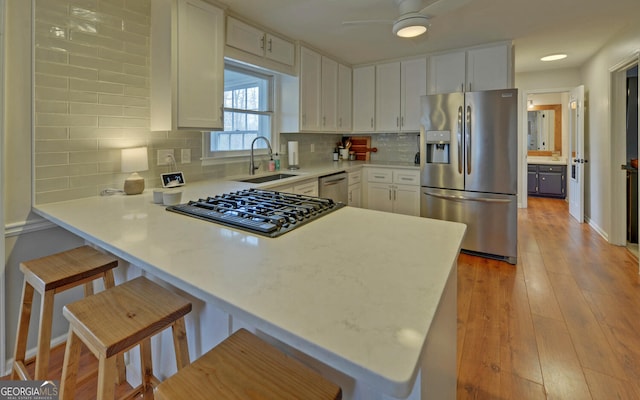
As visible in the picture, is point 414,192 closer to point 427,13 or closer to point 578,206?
point 427,13

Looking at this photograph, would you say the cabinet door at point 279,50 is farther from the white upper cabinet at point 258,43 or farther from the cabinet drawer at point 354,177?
the cabinet drawer at point 354,177

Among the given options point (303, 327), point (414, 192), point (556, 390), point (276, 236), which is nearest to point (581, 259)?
point (414, 192)

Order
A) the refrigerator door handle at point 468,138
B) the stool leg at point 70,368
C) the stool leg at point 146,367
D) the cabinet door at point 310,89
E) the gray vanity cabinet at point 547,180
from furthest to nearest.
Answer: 1. the gray vanity cabinet at point 547,180
2. the cabinet door at point 310,89
3. the refrigerator door handle at point 468,138
4. the stool leg at point 146,367
5. the stool leg at point 70,368

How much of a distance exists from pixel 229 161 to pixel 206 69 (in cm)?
87

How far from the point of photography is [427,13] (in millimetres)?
2324

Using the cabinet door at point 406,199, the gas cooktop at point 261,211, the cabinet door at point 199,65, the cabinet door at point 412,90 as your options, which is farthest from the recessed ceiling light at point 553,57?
the gas cooktop at point 261,211

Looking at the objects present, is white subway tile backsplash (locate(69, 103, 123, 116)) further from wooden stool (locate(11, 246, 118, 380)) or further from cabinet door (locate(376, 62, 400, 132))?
cabinet door (locate(376, 62, 400, 132))

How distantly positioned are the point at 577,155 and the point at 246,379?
230 inches

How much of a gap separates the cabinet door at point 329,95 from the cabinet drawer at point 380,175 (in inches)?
29.8

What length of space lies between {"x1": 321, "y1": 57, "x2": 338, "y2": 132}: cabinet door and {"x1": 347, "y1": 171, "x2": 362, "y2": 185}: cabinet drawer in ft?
2.13

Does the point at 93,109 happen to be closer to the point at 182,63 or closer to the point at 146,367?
the point at 182,63

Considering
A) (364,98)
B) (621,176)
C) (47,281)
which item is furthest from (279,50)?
(621,176)

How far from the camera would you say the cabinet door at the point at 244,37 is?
264cm

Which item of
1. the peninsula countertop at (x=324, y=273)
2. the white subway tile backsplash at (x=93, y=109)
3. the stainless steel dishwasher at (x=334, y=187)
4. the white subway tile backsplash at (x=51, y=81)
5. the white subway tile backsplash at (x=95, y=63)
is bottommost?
the peninsula countertop at (x=324, y=273)
